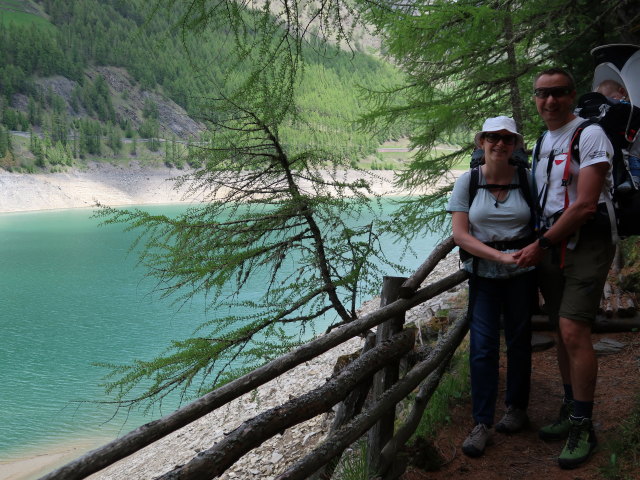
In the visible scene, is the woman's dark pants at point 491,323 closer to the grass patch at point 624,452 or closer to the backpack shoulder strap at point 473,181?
the backpack shoulder strap at point 473,181

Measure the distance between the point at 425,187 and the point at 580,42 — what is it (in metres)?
4.42

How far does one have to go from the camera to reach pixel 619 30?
5.57 metres

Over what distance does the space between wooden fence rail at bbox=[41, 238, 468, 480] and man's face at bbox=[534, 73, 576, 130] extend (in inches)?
46.7

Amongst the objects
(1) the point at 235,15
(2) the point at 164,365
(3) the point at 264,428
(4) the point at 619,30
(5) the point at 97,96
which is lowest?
(2) the point at 164,365

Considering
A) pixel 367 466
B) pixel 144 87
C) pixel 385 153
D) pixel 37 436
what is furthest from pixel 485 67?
pixel 144 87

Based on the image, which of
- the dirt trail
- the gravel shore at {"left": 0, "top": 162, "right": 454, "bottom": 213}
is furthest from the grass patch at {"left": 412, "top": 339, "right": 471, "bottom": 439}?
the gravel shore at {"left": 0, "top": 162, "right": 454, "bottom": 213}

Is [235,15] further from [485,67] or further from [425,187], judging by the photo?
[425,187]

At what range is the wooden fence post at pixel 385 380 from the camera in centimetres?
314

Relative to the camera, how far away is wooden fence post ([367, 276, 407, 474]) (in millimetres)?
3139

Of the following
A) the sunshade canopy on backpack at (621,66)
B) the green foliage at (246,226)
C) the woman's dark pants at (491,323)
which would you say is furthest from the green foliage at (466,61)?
the woman's dark pants at (491,323)

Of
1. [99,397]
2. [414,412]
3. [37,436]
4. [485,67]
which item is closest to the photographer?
[414,412]

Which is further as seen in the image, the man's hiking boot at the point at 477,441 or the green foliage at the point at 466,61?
the green foliage at the point at 466,61

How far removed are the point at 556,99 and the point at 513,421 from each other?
1.87 metres

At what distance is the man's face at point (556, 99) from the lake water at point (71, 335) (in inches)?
176
